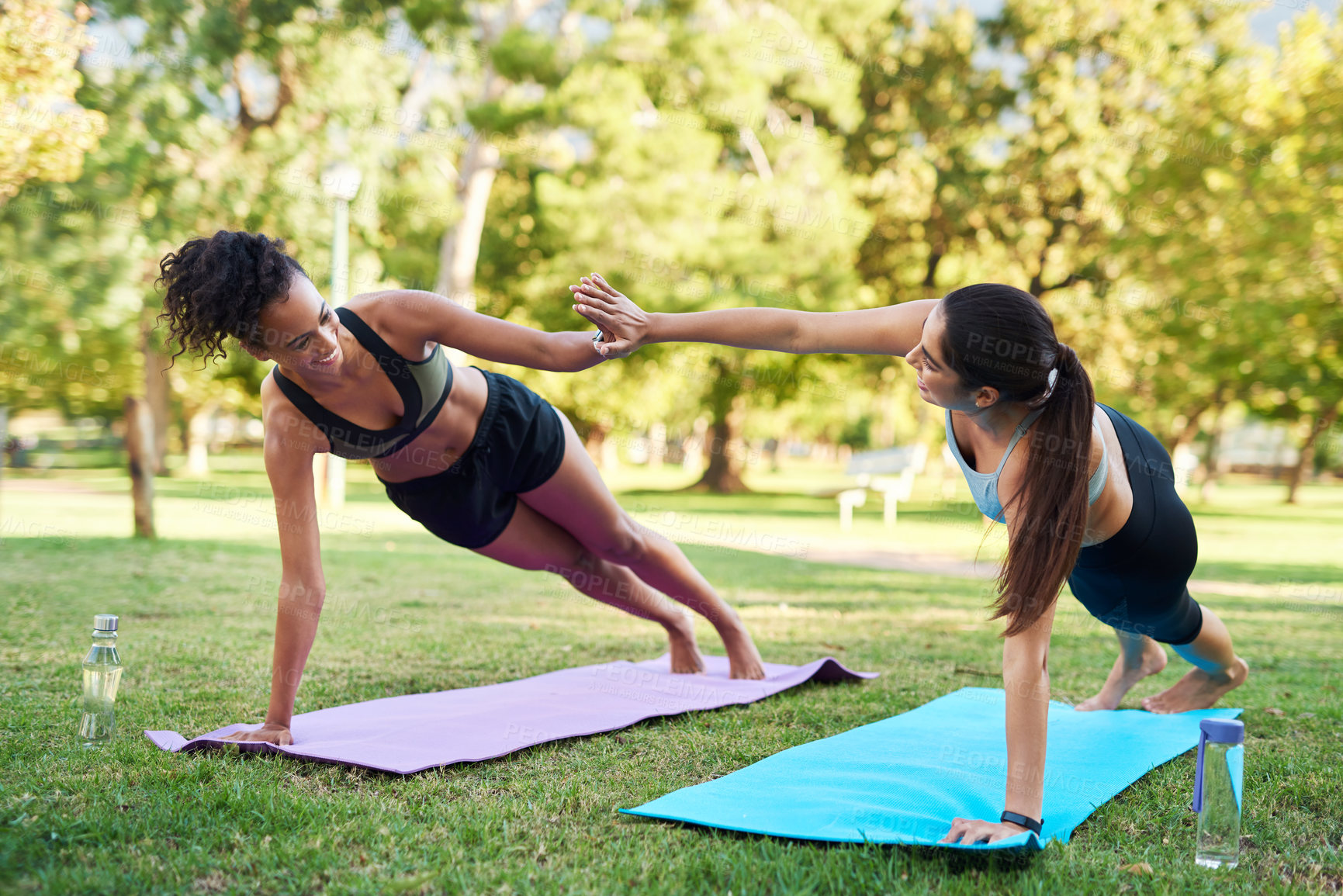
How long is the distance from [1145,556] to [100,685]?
3.54m

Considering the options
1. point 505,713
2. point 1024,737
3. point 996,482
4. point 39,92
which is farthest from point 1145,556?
point 39,92

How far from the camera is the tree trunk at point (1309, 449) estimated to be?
14.1 metres

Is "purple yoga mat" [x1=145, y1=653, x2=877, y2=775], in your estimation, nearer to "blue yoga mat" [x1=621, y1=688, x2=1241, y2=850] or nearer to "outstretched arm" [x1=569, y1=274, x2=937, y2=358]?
"blue yoga mat" [x1=621, y1=688, x2=1241, y2=850]

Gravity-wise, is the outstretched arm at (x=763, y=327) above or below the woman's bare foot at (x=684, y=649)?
above

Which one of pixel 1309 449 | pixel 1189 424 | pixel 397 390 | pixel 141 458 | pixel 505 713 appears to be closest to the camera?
pixel 397 390

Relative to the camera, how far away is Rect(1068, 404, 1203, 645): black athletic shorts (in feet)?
9.73

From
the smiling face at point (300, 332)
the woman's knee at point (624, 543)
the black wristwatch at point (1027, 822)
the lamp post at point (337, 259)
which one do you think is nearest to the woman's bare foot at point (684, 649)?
the woman's knee at point (624, 543)

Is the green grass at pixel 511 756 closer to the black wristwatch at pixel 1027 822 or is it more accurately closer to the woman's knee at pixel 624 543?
the black wristwatch at pixel 1027 822

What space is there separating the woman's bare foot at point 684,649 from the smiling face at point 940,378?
2266 mm

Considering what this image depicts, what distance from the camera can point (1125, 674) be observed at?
4020mm

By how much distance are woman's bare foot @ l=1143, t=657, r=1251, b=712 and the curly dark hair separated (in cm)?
387

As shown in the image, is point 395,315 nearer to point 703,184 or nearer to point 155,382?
point 703,184

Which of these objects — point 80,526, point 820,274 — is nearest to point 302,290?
point 80,526

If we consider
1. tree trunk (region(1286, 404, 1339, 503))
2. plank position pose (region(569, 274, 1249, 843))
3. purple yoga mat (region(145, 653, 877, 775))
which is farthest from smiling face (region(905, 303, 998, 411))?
tree trunk (region(1286, 404, 1339, 503))
